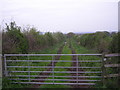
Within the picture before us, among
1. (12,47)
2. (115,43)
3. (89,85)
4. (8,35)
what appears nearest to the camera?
(89,85)

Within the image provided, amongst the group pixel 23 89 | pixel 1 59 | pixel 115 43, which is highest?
pixel 115 43

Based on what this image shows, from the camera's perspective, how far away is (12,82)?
Answer: 657 centimetres

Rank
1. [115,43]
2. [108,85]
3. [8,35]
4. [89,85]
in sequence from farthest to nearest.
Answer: [8,35] → [115,43] → [89,85] → [108,85]

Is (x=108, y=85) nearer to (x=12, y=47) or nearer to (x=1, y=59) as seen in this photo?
(x=1, y=59)

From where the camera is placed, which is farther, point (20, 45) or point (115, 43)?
point (20, 45)

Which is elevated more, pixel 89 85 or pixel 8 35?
pixel 8 35

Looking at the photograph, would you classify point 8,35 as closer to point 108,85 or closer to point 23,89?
point 23,89

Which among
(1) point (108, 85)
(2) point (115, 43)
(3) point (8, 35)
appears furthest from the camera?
(3) point (8, 35)

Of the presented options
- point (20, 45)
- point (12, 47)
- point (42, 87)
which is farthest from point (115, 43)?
point (20, 45)

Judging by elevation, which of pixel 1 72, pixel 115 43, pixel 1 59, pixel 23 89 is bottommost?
pixel 23 89

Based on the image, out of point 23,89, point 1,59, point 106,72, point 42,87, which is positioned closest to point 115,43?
point 106,72

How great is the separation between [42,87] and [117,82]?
280 cm

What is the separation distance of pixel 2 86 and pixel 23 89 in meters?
0.84

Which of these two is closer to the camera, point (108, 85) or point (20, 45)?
point (108, 85)
